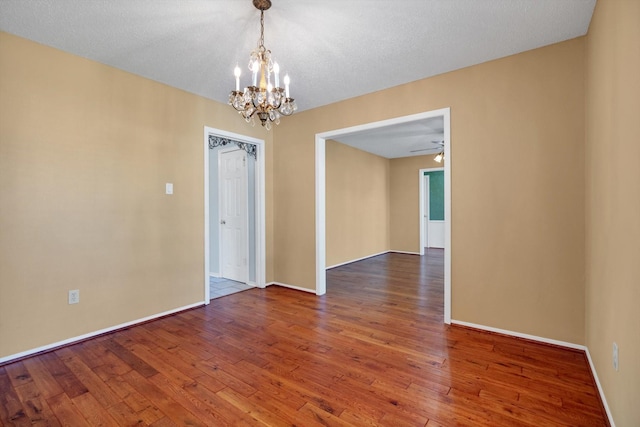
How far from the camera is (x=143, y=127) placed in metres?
3.11

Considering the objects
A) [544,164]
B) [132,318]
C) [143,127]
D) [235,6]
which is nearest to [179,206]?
[143,127]

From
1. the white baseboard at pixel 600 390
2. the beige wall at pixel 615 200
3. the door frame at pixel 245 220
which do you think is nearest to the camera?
the beige wall at pixel 615 200

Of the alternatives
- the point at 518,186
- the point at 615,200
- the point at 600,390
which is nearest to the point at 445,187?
the point at 518,186

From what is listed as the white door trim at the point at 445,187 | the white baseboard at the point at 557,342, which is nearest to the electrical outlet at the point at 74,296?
the white door trim at the point at 445,187

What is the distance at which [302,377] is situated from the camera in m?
2.08

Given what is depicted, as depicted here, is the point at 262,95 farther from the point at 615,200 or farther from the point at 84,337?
the point at 84,337

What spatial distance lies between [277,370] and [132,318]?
182 cm

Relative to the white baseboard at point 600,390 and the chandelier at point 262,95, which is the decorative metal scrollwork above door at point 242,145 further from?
the white baseboard at point 600,390

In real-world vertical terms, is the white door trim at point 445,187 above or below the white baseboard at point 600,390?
above

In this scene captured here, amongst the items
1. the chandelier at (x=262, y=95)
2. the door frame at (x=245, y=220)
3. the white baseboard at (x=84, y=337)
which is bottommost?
the white baseboard at (x=84, y=337)

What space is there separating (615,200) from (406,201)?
604 cm

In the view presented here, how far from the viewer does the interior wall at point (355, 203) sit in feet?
19.4

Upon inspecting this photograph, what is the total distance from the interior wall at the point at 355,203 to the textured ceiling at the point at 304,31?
3.02 m

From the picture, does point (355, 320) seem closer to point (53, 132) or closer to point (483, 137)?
point (483, 137)
